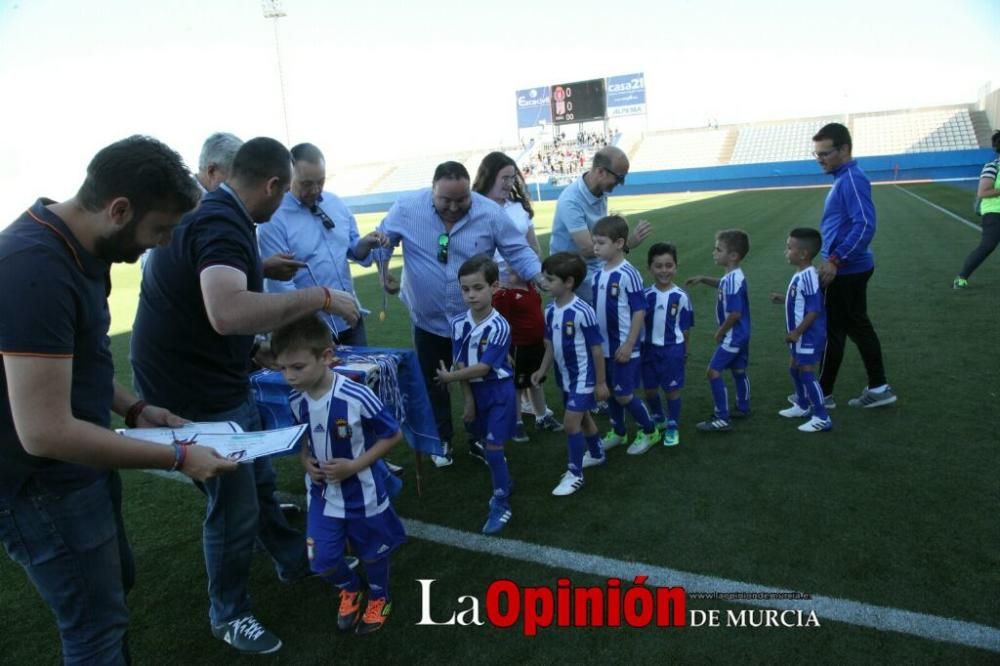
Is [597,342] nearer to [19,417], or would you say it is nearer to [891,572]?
[891,572]

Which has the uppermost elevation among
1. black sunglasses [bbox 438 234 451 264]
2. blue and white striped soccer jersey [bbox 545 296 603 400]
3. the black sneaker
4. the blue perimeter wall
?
the blue perimeter wall

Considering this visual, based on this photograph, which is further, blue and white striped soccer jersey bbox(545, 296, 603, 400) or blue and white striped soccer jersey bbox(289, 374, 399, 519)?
blue and white striped soccer jersey bbox(545, 296, 603, 400)

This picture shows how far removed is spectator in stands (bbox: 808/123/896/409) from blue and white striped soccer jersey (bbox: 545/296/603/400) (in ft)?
6.98

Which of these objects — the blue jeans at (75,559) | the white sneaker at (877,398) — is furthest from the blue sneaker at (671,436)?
the blue jeans at (75,559)

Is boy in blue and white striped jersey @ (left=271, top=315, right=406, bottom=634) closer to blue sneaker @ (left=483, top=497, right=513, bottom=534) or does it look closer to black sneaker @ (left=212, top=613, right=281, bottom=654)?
black sneaker @ (left=212, top=613, right=281, bottom=654)

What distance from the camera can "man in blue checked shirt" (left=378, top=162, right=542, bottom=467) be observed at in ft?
14.0

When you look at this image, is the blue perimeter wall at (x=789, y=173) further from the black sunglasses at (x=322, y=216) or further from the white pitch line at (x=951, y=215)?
the black sunglasses at (x=322, y=216)

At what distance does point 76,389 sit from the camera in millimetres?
1899

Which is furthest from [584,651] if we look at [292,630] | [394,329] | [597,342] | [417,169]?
[417,169]

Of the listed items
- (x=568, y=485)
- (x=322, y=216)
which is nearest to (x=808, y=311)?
(x=568, y=485)

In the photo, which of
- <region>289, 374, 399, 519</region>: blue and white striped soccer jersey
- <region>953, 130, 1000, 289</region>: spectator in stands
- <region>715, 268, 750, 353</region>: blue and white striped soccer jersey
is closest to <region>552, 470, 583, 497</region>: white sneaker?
<region>289, 374, 399, 519</region>: blue and white striped soccer jersey

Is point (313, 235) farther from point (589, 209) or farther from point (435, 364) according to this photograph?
point (589, 209)

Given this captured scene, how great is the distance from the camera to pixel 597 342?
4105 mm

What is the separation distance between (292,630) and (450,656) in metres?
0.85
